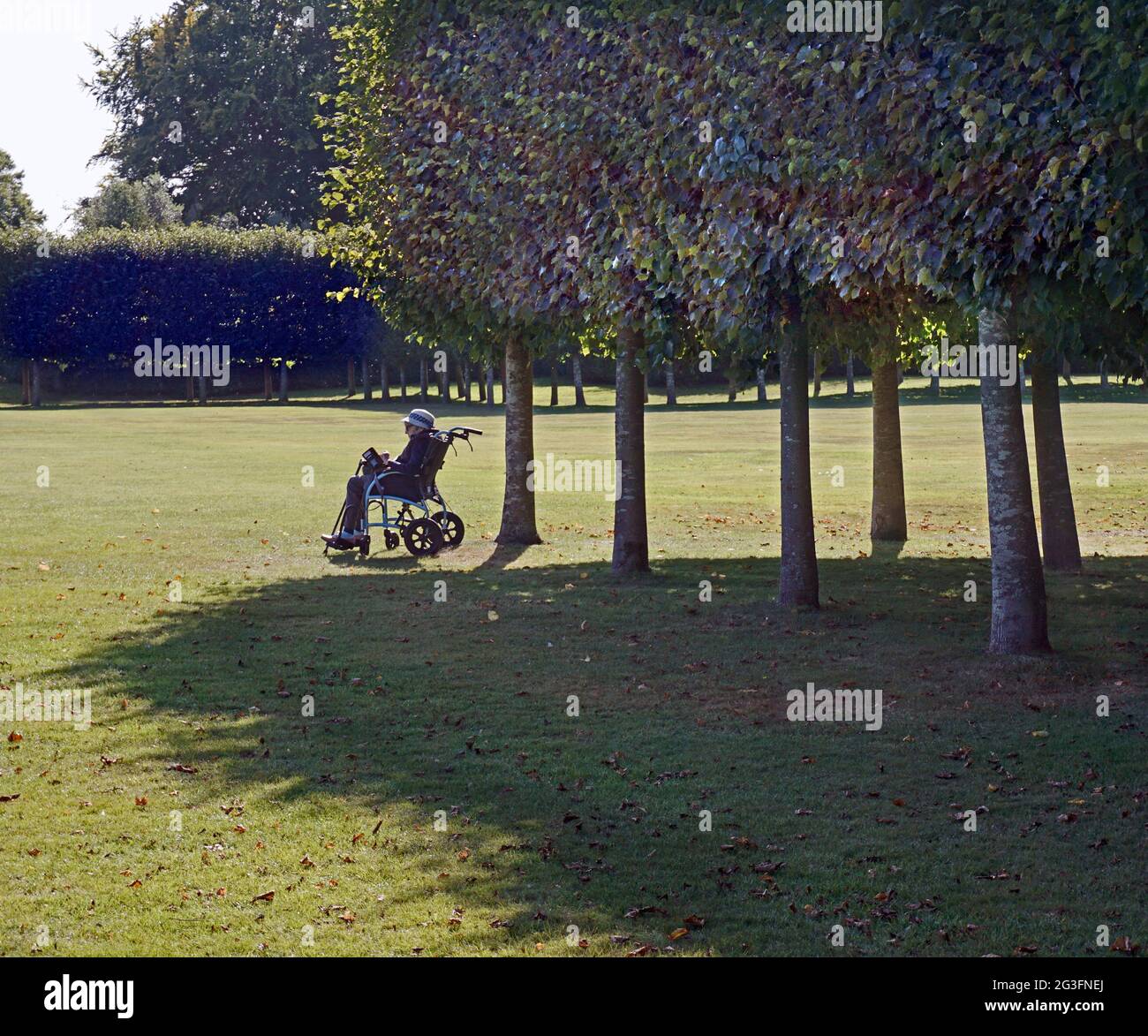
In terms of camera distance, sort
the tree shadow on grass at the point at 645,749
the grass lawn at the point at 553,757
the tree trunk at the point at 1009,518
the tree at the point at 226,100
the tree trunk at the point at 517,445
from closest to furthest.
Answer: the grass lawn at the point at 553,757
the tree shadow on grass at the point at 645,749
the tree trunk at the point at 1009,518
the tree trunk at the point at 517,445
the tree at the point at 226,100

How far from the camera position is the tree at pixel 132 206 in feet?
286

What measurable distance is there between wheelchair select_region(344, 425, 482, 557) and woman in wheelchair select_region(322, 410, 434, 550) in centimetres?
2

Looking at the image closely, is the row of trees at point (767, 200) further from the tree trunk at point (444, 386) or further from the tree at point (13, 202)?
the tree at point (13, 202)

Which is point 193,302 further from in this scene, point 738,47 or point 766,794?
point 766,794

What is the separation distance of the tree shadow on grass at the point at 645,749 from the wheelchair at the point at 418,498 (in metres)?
2.86

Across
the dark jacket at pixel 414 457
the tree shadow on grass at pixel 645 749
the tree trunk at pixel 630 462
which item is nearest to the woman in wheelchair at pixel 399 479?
the dark jacket at pixel 414 457

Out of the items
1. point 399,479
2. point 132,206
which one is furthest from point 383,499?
point 132,206

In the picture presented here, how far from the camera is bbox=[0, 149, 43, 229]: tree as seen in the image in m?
85.1

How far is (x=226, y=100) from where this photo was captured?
83688mm

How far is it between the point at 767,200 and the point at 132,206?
8051 cm

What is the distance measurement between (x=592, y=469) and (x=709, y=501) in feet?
21.4

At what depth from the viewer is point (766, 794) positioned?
9664 millimetres

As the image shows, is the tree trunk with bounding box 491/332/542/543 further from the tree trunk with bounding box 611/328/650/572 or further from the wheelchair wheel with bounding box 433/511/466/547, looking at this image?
the tree trunk with bounding box 611/328/650/572

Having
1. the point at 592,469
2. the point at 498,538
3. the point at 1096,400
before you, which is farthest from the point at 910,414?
the point at 498,538
